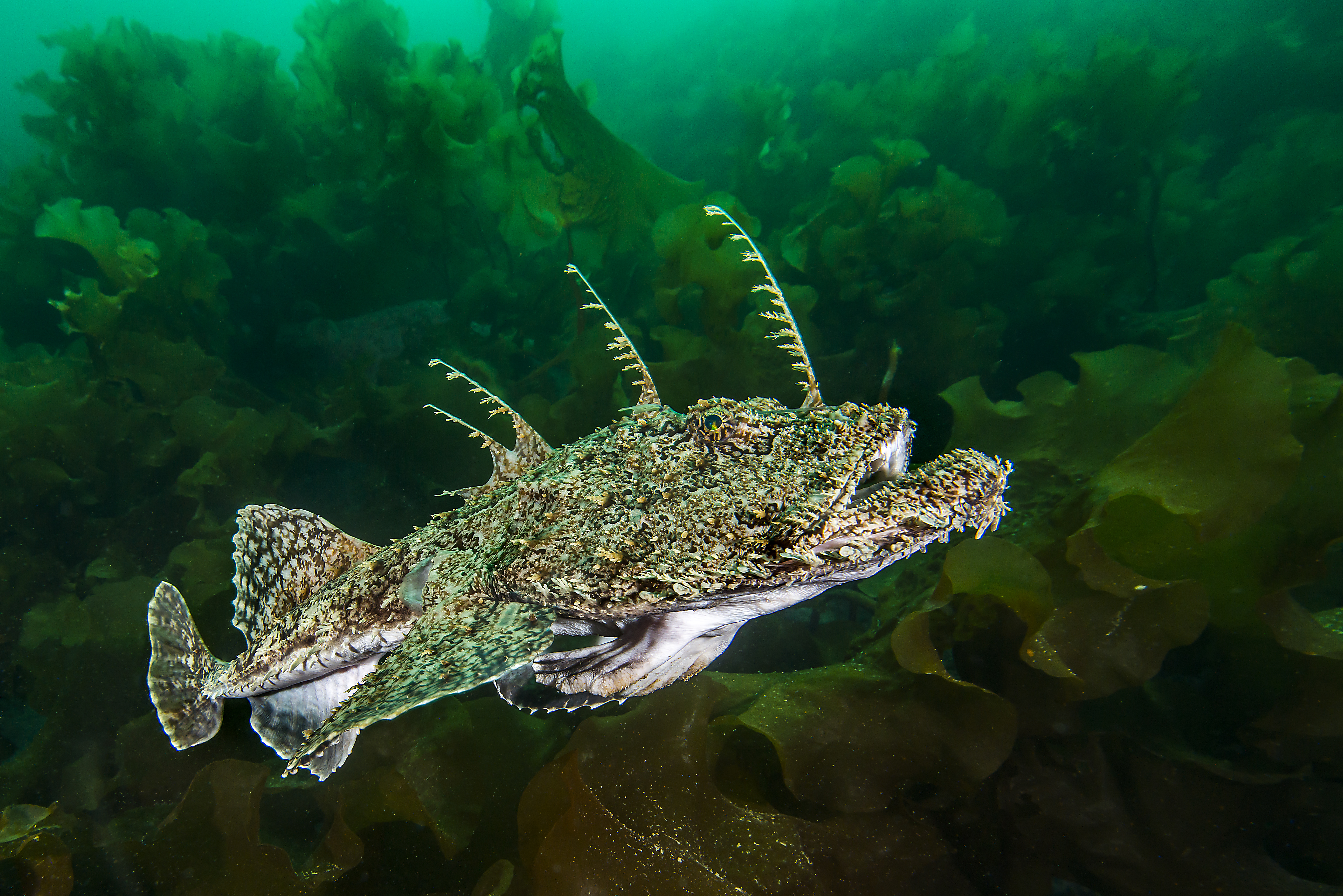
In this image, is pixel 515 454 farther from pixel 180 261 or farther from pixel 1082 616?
pixel 180 261

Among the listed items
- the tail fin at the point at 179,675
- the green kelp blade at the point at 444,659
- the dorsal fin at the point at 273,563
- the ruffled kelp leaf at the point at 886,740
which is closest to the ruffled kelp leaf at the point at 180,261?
the tail fin at the point at 179,675

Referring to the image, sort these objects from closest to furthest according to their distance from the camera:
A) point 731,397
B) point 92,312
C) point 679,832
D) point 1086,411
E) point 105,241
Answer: point 679,832 → point 1086,411 → point 731,397 → point 92,312 → point 105,241

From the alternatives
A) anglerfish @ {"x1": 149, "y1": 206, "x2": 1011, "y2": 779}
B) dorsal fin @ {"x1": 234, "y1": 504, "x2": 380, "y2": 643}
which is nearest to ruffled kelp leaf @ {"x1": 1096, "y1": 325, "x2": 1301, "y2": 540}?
anglerfish @ {"x1": 149, "y1": 206, "x2": 1011, "y2": 779}

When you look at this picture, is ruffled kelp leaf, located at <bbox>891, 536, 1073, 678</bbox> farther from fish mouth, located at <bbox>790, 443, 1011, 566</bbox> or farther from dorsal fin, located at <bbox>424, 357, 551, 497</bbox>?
dorsal fin, located at <bbox>424, 357, 551, 497</bbox>

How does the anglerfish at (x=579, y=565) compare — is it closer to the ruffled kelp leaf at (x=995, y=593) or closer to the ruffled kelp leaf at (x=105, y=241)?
the ruffled kelp leaf at (x=995, y=593)

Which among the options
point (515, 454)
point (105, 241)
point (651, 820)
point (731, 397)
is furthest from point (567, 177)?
point (651, 820)

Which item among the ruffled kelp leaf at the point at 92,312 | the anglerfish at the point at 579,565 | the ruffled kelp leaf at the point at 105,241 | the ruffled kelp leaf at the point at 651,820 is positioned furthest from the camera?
the ruffled kelp leaf at the point at 105,241

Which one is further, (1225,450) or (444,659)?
(1225,450)
